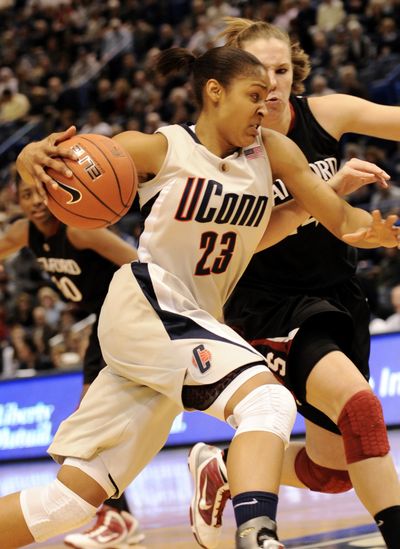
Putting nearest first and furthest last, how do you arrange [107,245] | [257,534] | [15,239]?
[257,534] → [107,245] → [15,239]

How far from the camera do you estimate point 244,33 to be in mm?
4398

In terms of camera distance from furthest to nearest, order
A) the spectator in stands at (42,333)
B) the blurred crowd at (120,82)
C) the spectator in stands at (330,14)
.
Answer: the spectator in stands at (330,14)
the spectator in stands at (42,333)
the blurred crowd at (120,82)

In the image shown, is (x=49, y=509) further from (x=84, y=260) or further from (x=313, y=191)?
(x=84, y=260)

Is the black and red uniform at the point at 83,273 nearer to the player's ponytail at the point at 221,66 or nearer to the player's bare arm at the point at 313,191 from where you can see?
the player's ponytail at the point at 221,66

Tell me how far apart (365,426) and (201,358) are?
0.69 m

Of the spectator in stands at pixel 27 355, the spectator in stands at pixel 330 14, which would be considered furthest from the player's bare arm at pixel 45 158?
the spectator in stands at pixel 330 14

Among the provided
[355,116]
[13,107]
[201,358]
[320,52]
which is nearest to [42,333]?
[320,52]

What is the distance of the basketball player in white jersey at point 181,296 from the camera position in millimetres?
3412

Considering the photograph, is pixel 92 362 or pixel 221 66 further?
pixel 92 362

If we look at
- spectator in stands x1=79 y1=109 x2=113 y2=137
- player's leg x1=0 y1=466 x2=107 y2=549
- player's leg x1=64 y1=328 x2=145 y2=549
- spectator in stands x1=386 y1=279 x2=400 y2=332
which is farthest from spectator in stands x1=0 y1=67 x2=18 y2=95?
player's leg x1=0 y1=466 x2=107 y2=549

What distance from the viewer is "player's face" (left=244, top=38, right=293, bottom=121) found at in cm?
423

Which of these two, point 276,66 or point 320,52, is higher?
point 276,66

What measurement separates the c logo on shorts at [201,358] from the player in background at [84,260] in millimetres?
2134

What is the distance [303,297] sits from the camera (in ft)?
14.0
